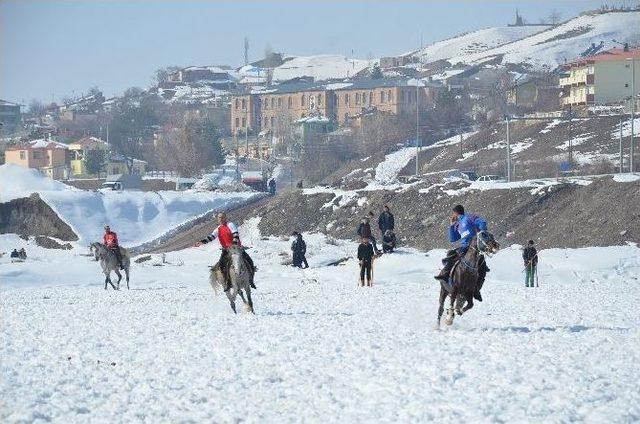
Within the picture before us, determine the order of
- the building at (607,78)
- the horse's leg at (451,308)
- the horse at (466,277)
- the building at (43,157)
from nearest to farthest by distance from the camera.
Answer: the horse at (466,277), the horse's leg at (451,308), the building at (607,78), the building at (43,157)

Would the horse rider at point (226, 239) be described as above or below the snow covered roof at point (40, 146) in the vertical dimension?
below

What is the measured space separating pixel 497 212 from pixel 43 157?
98.2 m

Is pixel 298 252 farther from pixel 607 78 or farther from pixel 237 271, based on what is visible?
pixel 607 78

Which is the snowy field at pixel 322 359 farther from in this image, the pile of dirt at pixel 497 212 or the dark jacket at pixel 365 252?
the pile of dirt at pixel 497 212

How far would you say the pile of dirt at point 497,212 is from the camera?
54.6m

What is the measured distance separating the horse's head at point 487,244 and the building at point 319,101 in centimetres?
14276

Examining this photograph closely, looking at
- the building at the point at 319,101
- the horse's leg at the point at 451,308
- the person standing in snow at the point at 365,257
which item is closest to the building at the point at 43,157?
the building at the point at 319,101

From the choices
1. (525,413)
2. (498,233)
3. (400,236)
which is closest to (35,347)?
(525,413)

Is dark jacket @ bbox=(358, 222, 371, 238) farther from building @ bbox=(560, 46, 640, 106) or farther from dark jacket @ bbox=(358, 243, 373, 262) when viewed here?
building @ bbox=(560, 46, 640, 106)

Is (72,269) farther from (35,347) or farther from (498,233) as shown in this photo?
(35,347)

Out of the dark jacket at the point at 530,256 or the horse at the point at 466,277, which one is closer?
the horse at the point at 466,277

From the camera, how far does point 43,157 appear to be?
151 metres

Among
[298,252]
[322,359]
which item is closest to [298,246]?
[298,252]

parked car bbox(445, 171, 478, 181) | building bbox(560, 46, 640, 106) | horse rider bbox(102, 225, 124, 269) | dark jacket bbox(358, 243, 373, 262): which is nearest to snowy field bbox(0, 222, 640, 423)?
dark jacket bbox(358, 243, 373, 262)
